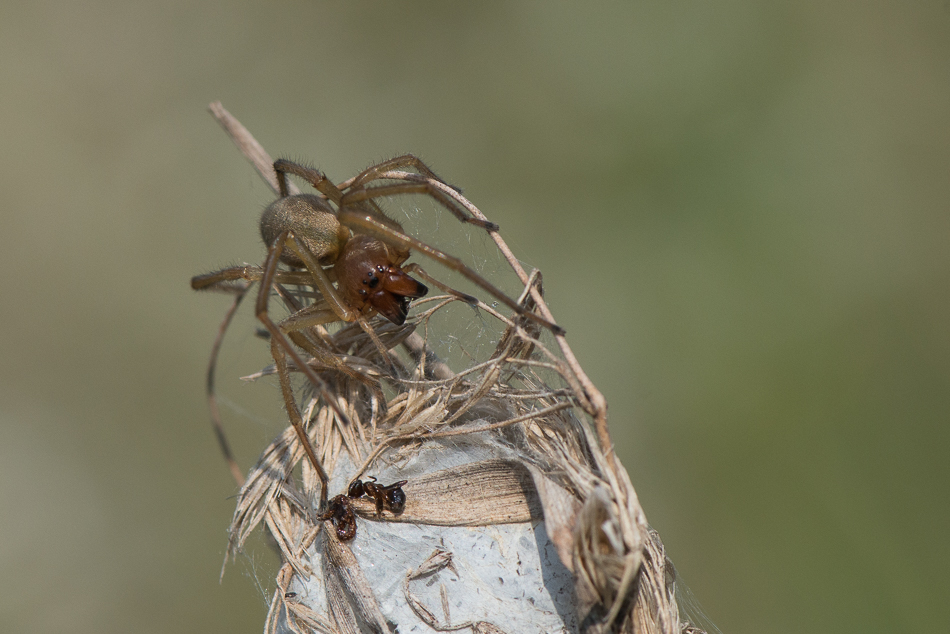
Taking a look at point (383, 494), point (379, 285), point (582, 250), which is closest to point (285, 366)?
point (379, 285)

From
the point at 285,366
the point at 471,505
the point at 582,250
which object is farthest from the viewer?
the point at 582,250

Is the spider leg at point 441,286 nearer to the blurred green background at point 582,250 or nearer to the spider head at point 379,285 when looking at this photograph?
the spider head at point 379,285

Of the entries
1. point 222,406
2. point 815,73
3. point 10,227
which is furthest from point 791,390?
point 10,227

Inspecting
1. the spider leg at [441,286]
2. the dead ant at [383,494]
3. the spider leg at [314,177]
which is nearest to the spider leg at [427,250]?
the spider leg at [441,286]

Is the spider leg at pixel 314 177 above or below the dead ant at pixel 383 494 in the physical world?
above

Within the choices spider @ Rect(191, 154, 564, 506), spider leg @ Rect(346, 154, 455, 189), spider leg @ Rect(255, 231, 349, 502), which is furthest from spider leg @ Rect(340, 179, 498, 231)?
spider leg @ Rect(255, 231, 349, 502)

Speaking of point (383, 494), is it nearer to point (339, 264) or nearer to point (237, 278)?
point (339, 264)
